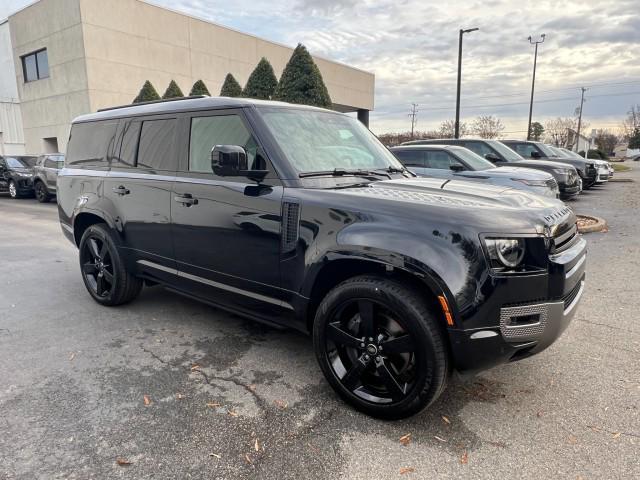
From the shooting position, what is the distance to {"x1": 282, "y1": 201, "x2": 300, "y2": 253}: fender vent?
2.94 metres

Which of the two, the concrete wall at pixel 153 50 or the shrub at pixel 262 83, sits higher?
the concrete wall at pixel 153 50

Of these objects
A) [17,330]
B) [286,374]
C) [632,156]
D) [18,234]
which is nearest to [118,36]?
[18,234]

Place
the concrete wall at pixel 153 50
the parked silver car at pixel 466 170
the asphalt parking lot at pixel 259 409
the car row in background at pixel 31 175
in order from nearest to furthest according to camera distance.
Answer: the asphalt parking lot at pixel 259 409
the parked silver car at pixel 466 170
the car row in background at pixel 31 175
the concrete wall at pixel 153 50

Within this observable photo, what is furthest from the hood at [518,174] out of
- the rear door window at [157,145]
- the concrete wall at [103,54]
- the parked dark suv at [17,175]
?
the concrete wall at [103,54]

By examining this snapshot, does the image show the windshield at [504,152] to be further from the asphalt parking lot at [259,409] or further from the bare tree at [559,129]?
the bare tree at [559,129]

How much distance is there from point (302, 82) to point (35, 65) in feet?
66.5

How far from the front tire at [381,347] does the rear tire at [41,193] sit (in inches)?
605

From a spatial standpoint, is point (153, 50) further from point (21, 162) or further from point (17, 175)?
point (17, 175)

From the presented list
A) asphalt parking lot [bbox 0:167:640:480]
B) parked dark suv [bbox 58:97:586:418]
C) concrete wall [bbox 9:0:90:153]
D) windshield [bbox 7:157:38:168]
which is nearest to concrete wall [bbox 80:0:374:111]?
concrete wall [bbox 9:0:90:153]

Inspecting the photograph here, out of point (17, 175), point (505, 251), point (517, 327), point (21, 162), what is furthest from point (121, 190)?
point (21, 162)

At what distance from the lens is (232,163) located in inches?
117

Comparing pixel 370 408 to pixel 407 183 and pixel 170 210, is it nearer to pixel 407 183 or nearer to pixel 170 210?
pixel 407 183

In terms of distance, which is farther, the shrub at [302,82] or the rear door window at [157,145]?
the shrub at [302,82]

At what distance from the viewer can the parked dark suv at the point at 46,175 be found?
1467 cm
